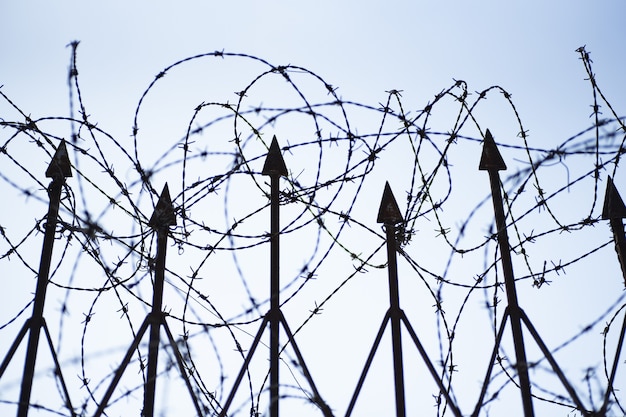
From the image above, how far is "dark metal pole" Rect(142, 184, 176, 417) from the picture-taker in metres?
4.15

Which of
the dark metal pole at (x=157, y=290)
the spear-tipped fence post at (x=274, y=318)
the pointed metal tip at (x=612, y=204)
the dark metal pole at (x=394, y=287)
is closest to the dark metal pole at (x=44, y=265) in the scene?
the dark metal pole at (x=157, y=290)

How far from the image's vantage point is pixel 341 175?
458cm

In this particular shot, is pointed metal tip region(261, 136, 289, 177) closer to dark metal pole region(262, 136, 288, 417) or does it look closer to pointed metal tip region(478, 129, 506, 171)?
dark metal pole region(262, 136, 288, 417)

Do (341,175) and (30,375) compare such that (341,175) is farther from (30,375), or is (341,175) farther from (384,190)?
(30,375)

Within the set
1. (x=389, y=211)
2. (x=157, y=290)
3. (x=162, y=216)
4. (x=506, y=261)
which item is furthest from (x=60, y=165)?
(x=506, y=261)

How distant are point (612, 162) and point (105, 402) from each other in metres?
3.38

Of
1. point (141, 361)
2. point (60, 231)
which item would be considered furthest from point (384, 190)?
point (60, 231)

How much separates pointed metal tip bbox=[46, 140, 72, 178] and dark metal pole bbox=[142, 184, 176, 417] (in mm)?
797

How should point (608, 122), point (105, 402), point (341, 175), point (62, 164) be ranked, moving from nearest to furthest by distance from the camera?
point (105, 402) < point (608, 122) < point (341, 175) < point (62, 164)

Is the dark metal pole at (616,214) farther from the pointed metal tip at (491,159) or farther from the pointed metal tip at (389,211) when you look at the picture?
the pointed metal tip at (389,211)

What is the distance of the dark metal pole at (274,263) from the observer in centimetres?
412

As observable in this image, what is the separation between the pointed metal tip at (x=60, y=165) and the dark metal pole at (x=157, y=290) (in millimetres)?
797

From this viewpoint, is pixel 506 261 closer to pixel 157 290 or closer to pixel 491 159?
pixel 491 159

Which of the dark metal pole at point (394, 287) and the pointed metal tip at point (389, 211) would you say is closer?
the dark metal pole at point (394, 287)
